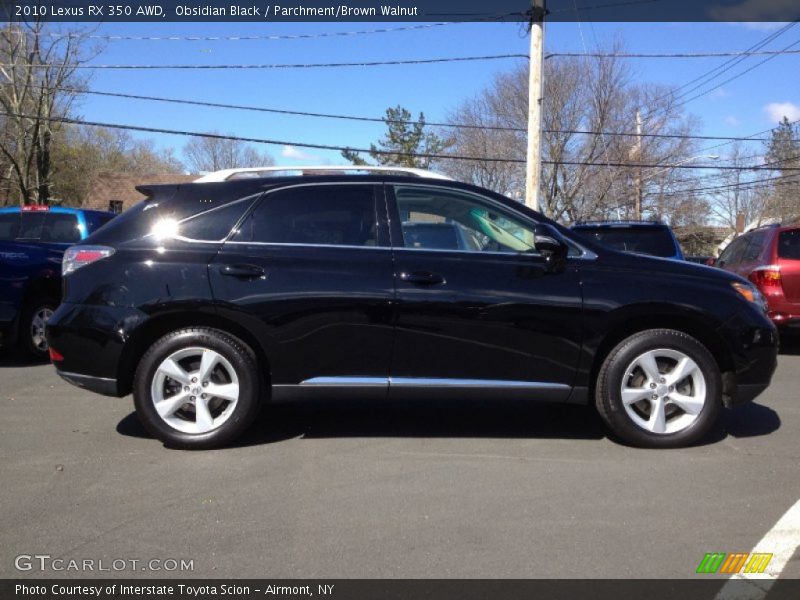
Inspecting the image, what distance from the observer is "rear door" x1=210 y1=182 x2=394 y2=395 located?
4.61 meters

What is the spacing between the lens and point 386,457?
4.70 meters

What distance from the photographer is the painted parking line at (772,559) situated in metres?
3.02

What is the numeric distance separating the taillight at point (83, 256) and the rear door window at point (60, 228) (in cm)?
441

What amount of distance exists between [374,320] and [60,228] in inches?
242

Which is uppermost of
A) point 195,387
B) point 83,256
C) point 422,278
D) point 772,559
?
point 83,256

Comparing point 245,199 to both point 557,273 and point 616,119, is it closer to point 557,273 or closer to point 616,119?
point 557,273

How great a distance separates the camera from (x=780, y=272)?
27.4 feet

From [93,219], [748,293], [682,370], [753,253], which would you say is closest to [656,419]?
[682,370]

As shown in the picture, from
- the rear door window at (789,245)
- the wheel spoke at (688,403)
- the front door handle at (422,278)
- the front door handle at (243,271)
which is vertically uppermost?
the rear door window at (789,245)

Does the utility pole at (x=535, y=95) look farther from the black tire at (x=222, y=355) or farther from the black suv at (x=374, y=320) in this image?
the black tire at (x=222, y=355)

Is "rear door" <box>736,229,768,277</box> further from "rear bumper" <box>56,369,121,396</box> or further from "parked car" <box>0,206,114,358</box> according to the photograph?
"parked car" <box>0,206,114,358</box>

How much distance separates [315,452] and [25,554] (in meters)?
1.91

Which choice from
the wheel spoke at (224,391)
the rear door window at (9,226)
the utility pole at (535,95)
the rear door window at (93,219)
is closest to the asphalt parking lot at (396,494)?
the wheel spoke at (224,391)

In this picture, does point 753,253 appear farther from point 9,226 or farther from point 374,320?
point 9,226
